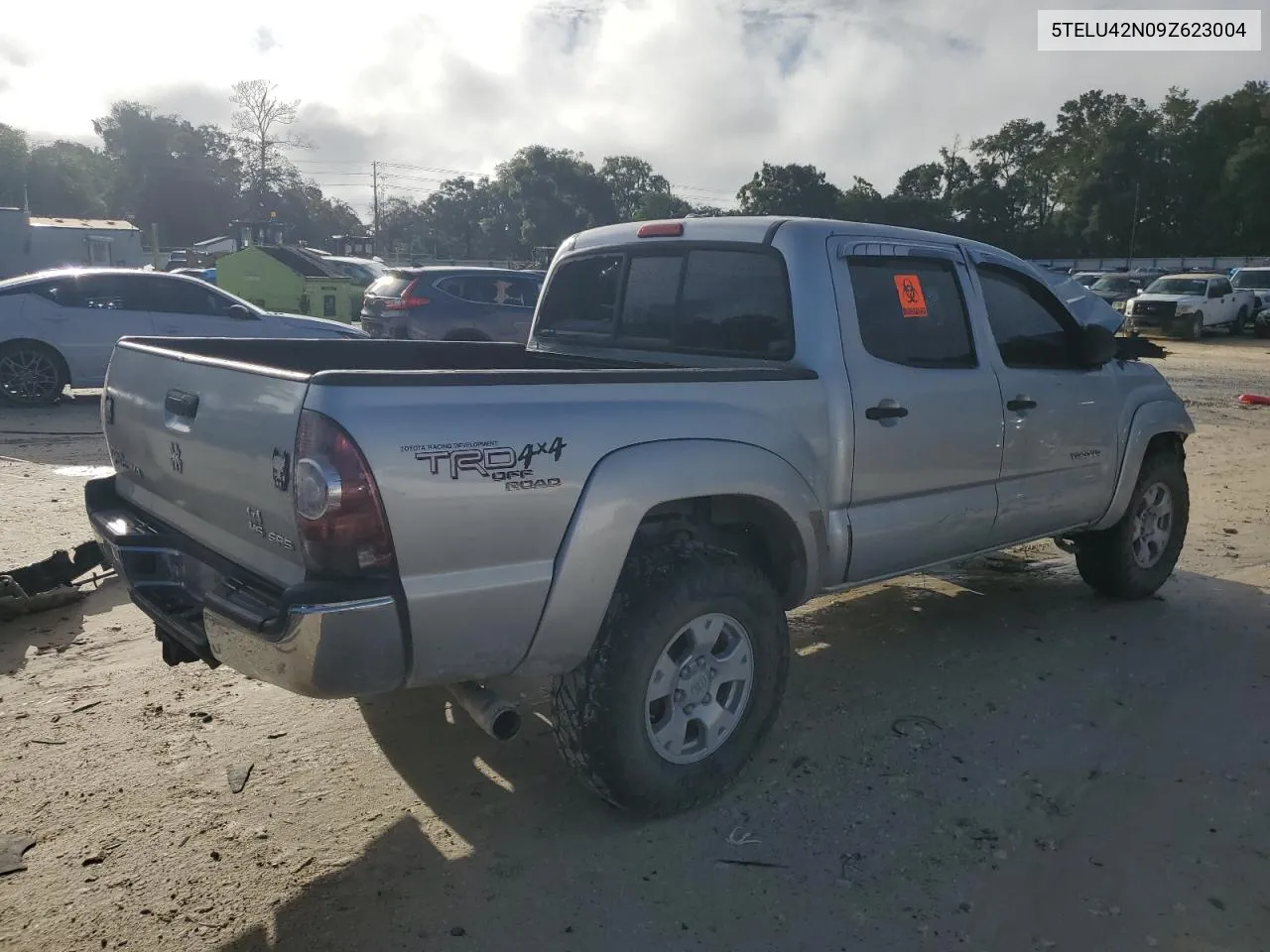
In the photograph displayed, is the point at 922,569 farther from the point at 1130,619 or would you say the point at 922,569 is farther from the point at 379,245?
the point at 379,245

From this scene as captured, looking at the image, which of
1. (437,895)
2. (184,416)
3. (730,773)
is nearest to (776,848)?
(730,773)

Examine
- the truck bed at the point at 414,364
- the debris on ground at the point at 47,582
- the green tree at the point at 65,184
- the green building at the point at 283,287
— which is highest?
the green tree at the point at 65,184

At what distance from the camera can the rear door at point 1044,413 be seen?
4.46 metres

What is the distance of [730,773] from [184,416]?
2103mm

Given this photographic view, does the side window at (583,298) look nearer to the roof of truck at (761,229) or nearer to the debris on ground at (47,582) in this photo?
the roof of truck at (761,229)

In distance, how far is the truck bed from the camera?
8.59 ft

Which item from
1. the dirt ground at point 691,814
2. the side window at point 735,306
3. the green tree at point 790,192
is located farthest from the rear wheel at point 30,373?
the green tree at point 790,192

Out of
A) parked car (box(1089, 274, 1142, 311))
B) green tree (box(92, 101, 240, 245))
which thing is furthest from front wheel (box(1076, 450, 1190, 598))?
green tree (box(92, 101, 240, 245))

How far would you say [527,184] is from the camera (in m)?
66.3

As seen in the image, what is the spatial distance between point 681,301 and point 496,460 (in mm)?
1779

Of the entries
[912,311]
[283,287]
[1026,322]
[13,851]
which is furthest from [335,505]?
[283,287]

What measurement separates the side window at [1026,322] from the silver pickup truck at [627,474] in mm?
15

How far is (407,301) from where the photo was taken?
522 inches

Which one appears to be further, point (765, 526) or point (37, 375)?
point (37, 375)
